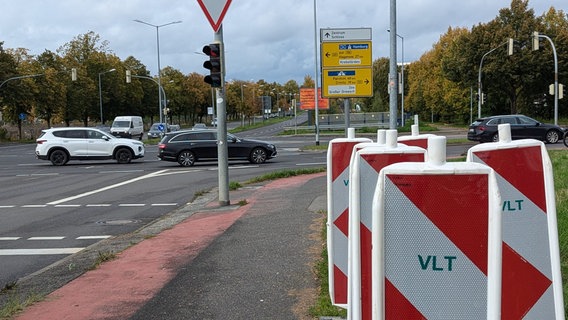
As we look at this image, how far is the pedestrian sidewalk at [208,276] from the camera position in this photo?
4.94 m

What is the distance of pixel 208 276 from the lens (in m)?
6.01

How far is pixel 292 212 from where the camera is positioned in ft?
33.8

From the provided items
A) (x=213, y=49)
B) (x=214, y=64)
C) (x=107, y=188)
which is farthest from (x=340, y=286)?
(x=107, y=188)

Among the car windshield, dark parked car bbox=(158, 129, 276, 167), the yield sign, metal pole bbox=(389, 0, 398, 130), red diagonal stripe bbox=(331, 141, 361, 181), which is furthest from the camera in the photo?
the car windshield

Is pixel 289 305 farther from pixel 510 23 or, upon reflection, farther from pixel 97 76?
pixel 97 76

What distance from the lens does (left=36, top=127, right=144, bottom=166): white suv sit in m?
26.1

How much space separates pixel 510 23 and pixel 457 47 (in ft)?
18.8

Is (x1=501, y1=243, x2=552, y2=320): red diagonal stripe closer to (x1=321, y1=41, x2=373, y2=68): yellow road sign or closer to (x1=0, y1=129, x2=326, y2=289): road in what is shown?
(x1=0, y1=129, x2=326, y2=289): road

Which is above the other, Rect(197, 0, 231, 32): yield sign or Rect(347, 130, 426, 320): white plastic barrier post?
Rect(197, 0, 231, 32): yield sign

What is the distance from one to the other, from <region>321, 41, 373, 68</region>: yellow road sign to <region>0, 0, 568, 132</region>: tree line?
34.2 meters

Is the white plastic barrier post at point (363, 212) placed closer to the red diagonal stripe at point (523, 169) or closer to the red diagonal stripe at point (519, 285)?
the red diagonal stripe at point (523, 169)

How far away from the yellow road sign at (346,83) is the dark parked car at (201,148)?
30.8 feet

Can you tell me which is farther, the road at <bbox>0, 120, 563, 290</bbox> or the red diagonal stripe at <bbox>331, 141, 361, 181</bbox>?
the road at <bbox>0, 120, 563, 290</bbox>

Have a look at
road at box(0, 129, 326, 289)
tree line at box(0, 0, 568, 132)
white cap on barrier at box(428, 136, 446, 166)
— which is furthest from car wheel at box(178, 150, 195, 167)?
tree line at box(0, 0, 568, 132)
